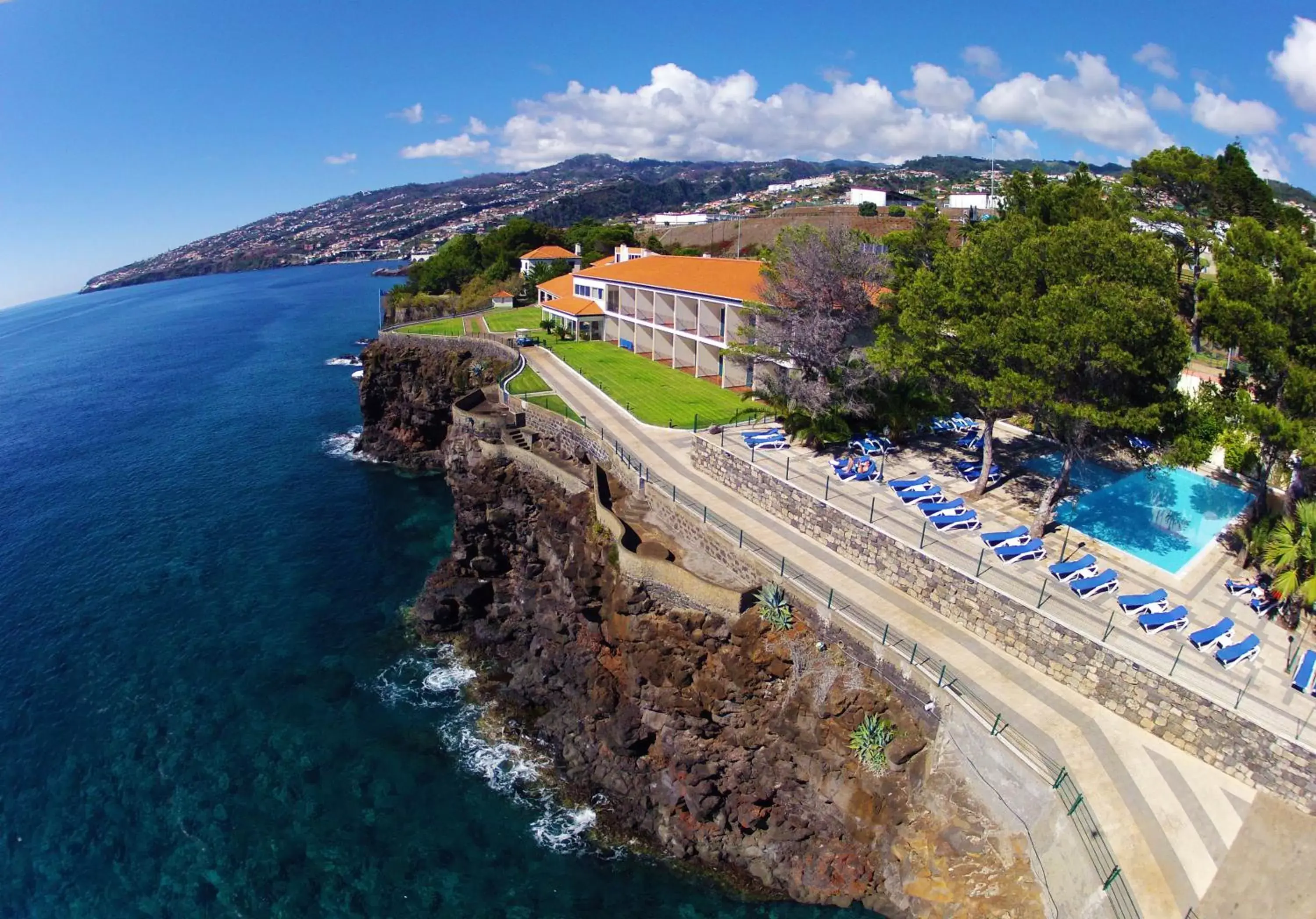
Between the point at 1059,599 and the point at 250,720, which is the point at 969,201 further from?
the point at 250,720

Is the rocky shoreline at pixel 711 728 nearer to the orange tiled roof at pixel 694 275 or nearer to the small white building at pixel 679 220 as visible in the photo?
the orange tiled roof at pixel 694 275

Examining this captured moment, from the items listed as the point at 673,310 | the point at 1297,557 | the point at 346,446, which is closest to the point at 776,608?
the point at 1297,557

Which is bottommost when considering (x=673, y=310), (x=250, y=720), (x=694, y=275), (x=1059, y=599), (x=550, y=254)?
(x=250, y=720)

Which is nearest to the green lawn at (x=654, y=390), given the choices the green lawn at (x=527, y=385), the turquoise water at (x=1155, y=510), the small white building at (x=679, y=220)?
the green lawn at (x=527, y=385)

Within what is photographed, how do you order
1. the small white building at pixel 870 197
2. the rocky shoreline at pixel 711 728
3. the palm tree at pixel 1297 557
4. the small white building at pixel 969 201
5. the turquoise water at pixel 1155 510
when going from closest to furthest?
the rocky shoreline at pixel 711 728 → the palm tree at pixel 1297 557 → the turquoise water at pixel 1155 510 → the small white building at pixel 969 201 → the small white building at pixel 870 197

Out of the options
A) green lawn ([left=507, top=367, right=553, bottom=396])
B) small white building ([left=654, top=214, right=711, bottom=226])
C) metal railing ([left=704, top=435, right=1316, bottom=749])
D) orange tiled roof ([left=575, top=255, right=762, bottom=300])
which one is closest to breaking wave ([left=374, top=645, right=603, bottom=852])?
metal railing ([left=704, top=435, right=1316, bottom=749])

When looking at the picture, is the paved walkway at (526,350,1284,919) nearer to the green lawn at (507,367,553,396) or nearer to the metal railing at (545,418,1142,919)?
the metal railing at (545,418,1142,919)
